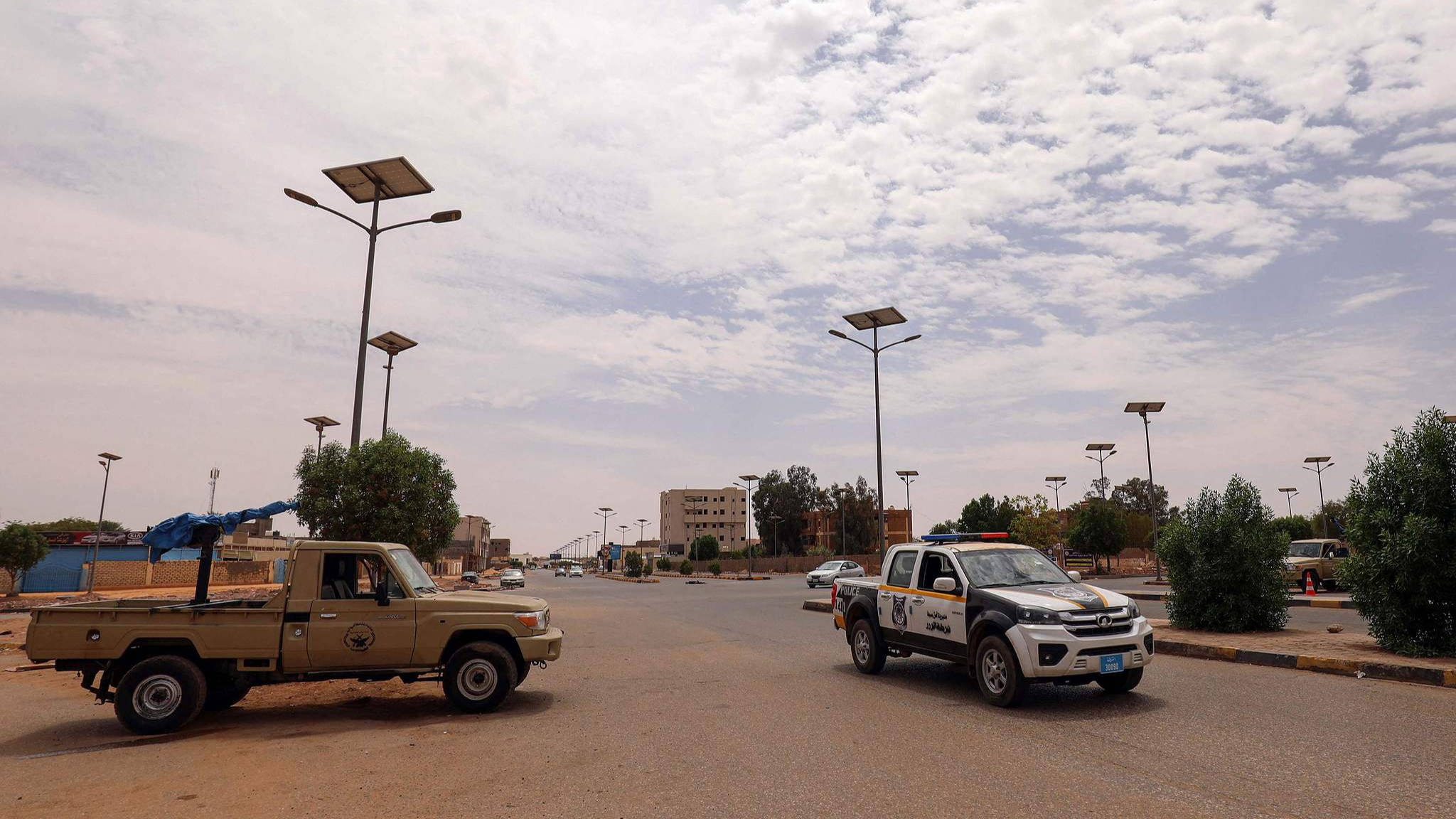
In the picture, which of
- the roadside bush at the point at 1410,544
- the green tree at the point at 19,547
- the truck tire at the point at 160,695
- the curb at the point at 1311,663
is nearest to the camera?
the truck tire at the point at 160,695

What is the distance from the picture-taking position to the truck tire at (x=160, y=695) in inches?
336

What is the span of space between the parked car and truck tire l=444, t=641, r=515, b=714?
92.7ft

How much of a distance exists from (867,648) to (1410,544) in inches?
280

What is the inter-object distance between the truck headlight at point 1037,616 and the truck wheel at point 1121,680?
3.44 ft

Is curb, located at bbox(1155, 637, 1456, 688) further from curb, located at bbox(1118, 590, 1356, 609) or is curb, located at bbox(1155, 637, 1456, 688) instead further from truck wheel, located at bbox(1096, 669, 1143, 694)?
curb, located at bbox(1118, 590, 1356, 609)

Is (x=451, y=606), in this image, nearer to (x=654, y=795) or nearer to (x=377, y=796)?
(x=377, y=796)

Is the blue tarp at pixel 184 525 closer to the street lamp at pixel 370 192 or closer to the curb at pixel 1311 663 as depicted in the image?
the street lamp at pixel 370 192

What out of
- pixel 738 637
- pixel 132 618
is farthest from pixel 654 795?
pixel 738 637

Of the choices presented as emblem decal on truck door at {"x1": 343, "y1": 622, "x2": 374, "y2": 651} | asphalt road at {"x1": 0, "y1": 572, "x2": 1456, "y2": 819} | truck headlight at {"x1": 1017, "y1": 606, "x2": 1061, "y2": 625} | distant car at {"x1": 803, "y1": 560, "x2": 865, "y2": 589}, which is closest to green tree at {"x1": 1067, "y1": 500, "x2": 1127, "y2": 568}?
distant car at {"x1": 803, "y1": 560, "x2": 865, "y2": 589}

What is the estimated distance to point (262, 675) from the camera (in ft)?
29.9

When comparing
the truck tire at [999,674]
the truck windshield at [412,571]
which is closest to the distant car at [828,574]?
the truck tire at [999,674]

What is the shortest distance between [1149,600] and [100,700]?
24.7 m

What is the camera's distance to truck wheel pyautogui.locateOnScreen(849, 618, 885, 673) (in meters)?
11.7

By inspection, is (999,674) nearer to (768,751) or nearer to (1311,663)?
(768,751)
